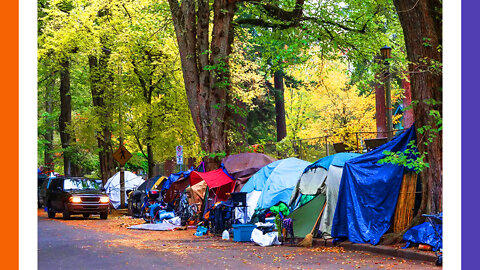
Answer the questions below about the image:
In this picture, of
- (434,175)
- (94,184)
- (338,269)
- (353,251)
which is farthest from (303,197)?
(94,184)

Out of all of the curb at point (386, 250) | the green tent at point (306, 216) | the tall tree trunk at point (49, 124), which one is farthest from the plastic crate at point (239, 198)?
the tall tree trunk at point (49, 124)

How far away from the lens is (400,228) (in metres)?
15.9

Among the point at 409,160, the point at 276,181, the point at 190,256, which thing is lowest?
the point at 190,256

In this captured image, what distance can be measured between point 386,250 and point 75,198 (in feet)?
59.2

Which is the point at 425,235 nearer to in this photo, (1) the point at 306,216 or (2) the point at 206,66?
(1) the point at 306,216

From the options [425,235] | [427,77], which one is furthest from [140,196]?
[425,235]

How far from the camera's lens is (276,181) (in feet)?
70.1

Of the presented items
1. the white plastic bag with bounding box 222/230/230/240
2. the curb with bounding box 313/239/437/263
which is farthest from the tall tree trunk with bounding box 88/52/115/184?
the curb with bounding box 313/239/437/263

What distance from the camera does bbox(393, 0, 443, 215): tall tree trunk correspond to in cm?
1468

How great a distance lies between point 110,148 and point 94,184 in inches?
277

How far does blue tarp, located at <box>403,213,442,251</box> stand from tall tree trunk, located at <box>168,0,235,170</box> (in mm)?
11275

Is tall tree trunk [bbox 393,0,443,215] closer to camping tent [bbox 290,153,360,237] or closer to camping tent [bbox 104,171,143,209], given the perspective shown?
camping tent [bbox 290,153,360,237]

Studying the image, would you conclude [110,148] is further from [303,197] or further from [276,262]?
[276,262]

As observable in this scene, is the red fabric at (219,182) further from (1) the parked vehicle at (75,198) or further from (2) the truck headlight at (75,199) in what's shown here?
(2) the truck headlight at (75,199)
